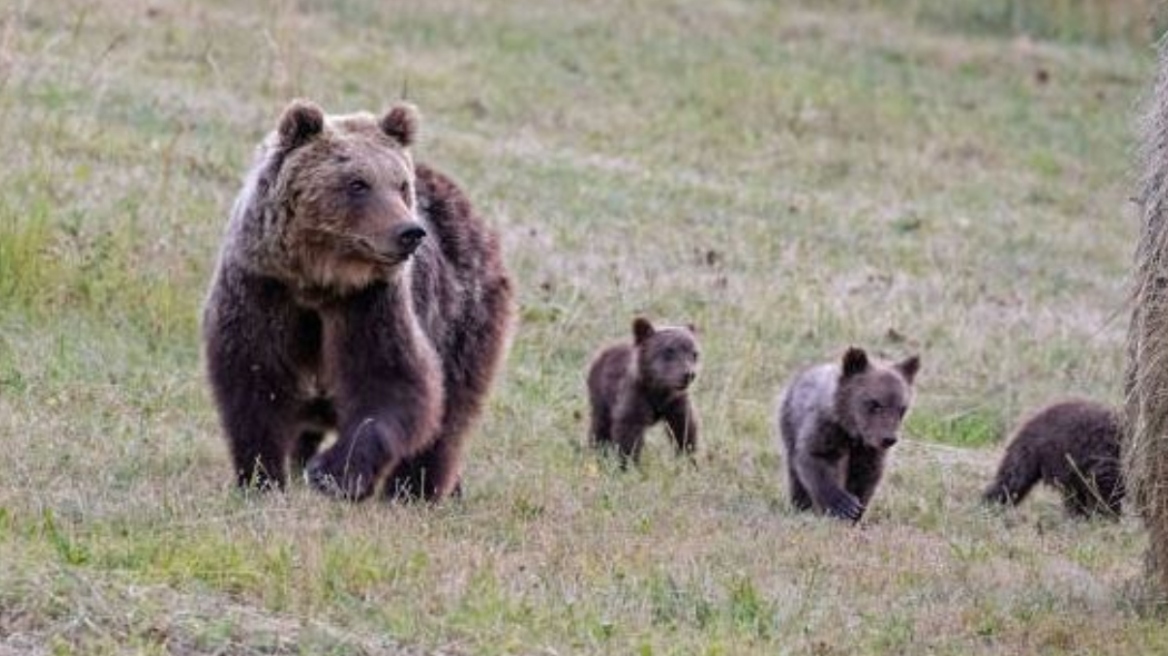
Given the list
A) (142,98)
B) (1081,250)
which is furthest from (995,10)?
(142,98)

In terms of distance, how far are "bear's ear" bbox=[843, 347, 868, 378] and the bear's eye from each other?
12.6 ft

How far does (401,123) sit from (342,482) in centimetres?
162

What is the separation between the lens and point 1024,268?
21359 mm

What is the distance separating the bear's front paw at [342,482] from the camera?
10297 mm

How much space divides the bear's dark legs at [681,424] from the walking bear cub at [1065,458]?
172cm

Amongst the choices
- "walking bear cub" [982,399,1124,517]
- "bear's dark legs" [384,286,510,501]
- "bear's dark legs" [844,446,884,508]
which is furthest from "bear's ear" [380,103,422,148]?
"walking bear cub" [982,399,1124,517]

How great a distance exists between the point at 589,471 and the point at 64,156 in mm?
6769

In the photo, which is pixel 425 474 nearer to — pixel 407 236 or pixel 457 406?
pixel 457 406

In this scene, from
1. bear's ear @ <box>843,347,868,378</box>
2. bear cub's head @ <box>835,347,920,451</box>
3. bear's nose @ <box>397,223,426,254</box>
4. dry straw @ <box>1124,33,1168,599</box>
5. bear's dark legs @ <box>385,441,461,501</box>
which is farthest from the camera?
bear's ear @ <box>843,347,868,378</box>

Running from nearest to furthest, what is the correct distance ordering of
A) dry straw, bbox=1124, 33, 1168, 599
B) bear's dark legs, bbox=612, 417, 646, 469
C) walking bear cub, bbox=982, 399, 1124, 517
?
dry straw, bbox=1124, 33, 1168, 599, walking bear cub, bbox=982, 399, 1124, 517, bear's dark legs, bbox=612, 417, 646, 469

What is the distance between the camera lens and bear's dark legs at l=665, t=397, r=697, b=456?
14453 mm

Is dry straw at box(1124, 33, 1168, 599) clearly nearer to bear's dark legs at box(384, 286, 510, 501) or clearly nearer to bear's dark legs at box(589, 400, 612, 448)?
bear's dark legs at box(384, 286, 510, 501)

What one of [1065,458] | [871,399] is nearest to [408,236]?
[871,399]

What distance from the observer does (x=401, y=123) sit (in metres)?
10.8
